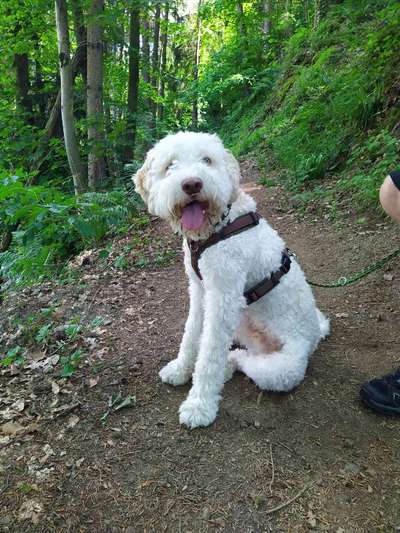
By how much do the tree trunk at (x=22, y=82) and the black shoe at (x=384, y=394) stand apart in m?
10.9

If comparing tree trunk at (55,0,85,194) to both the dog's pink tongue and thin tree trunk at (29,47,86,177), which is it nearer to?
thin tree trunk at (29,47,86,177)

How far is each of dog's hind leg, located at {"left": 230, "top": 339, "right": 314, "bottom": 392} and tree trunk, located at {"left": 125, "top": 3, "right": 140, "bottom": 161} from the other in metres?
7.07

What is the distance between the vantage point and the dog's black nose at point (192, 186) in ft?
7.86

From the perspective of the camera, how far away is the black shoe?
261 cm

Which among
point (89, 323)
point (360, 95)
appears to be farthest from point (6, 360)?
point (360, 95)

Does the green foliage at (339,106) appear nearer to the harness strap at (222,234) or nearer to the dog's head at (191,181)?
the harness strap at (222,234)

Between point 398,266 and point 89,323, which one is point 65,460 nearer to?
point 89,323

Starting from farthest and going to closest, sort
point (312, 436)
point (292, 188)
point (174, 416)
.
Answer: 1. point (292, 188)
2. point (174, 416)
3. point (312, 436)

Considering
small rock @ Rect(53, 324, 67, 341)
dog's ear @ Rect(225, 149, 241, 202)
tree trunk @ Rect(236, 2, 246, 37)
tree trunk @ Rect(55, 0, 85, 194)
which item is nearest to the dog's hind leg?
dog's ear @ Rect(225, 149, 241, 202)

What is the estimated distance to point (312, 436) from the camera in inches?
98.9

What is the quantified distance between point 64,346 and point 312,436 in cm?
244

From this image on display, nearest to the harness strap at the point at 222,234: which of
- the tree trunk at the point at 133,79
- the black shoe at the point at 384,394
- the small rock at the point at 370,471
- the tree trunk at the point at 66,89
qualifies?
the black shoe at the point at 384,394

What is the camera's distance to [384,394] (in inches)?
104

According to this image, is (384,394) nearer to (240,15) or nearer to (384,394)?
(384,394)
